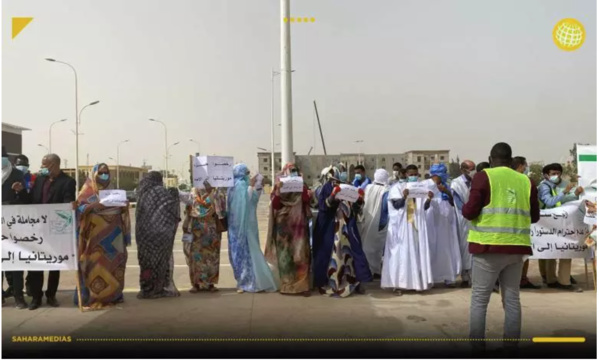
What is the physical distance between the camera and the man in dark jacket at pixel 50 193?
510 centimetres

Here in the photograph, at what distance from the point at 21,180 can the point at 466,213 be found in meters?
4.63

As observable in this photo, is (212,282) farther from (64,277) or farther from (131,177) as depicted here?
(64,277)

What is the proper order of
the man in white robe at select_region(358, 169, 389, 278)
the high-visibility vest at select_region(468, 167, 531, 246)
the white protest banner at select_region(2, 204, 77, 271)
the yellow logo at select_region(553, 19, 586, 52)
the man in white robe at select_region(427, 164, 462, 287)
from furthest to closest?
the man in white robe at select_region(358, 169, 389, 278) → the man in white robe at select_region(427, 164, 462, 287) → the white protest banner at select_region(2, 204, 77, 271) → the yellow logo at select_region(553, 19, 586, 52) → the high-visibility vest at select_region(468, 167, 531, 246)

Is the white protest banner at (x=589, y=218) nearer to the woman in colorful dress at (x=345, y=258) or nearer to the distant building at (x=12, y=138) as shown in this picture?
the woman in colorful dress at (x=345, y=258)

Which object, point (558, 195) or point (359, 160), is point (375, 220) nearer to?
point (359, 160)

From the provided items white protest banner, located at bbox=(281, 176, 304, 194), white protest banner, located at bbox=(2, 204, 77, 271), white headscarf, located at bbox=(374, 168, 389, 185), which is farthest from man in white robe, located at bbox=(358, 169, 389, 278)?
white protest banner, located at bbox=(2, 204, 77, 271)

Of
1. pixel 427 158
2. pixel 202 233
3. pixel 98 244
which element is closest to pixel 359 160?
pixel 427 158

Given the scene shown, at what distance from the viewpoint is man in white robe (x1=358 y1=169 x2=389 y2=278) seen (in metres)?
5.98

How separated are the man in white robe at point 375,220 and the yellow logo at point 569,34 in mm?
2329

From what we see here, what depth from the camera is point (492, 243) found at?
3.67 m

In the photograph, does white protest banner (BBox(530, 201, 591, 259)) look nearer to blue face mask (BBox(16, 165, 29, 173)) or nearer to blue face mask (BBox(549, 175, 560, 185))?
blue face mask (BBox(549, 175, 560, 185))

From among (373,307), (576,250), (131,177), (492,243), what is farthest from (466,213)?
(131,177)

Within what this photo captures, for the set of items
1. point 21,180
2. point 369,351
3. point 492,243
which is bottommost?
point 369,351

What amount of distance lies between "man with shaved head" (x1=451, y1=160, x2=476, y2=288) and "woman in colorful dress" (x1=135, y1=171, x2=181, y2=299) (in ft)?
11.3
